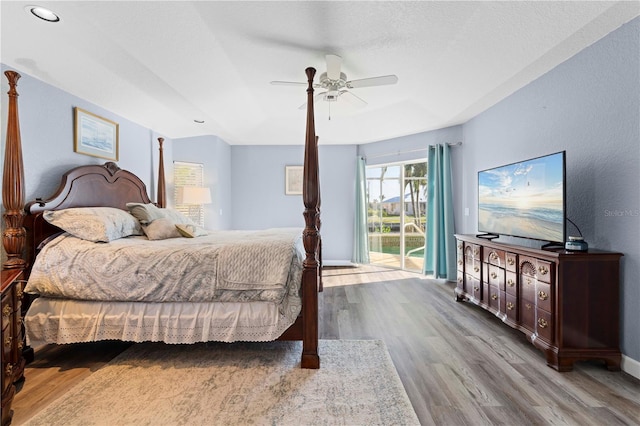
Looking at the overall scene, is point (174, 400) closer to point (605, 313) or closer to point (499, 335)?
point (499, 335)

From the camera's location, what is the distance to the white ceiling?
2.16 meters

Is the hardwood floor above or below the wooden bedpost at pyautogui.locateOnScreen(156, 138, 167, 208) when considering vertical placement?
below

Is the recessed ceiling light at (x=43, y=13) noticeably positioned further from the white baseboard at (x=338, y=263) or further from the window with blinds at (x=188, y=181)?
the white baseboard at (x=338, y=263)

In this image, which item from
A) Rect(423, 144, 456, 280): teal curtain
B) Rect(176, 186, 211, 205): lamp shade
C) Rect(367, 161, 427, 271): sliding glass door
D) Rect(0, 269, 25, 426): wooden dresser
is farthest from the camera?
Rect(367, 161, 427, 271): sliding glass door

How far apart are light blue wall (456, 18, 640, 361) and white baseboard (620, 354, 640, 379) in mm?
36

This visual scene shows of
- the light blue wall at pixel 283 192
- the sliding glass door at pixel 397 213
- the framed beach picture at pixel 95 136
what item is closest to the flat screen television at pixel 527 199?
the sliding glass door at pixel 397 213

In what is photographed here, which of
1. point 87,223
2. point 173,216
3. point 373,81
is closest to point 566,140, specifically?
point 373,81

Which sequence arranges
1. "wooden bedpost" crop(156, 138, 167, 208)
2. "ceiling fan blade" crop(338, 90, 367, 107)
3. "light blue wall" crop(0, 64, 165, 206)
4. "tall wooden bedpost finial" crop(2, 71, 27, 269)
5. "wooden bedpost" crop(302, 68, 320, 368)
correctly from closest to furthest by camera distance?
1. "tall wooden bedpost finial" crop(2, 71, 27, 269)
2. "wooden bedpost" crop(302, 68, 320, 368)
3. "light blue wall" crop(0, 64, 165, 206)
4. "ceiling fan blade" crop(338, 90, 367, 107)
5. "wooden bedpost" crop(156, 138, 167, 208)

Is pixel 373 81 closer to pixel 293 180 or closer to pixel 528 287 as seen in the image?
pixel 528 287

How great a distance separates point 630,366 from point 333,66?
3190mm

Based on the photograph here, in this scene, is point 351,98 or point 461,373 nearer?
point 461,373

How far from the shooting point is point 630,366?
2.11 meters

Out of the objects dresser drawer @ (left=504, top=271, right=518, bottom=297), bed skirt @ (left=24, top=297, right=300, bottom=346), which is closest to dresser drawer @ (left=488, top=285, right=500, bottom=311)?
dresser drawer @ (left=504, top=271, right=518, bottom=297)

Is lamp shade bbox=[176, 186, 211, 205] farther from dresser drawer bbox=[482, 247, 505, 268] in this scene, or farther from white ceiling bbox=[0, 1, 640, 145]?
dresser drawer bbox=[482, 247, 505, 268]
